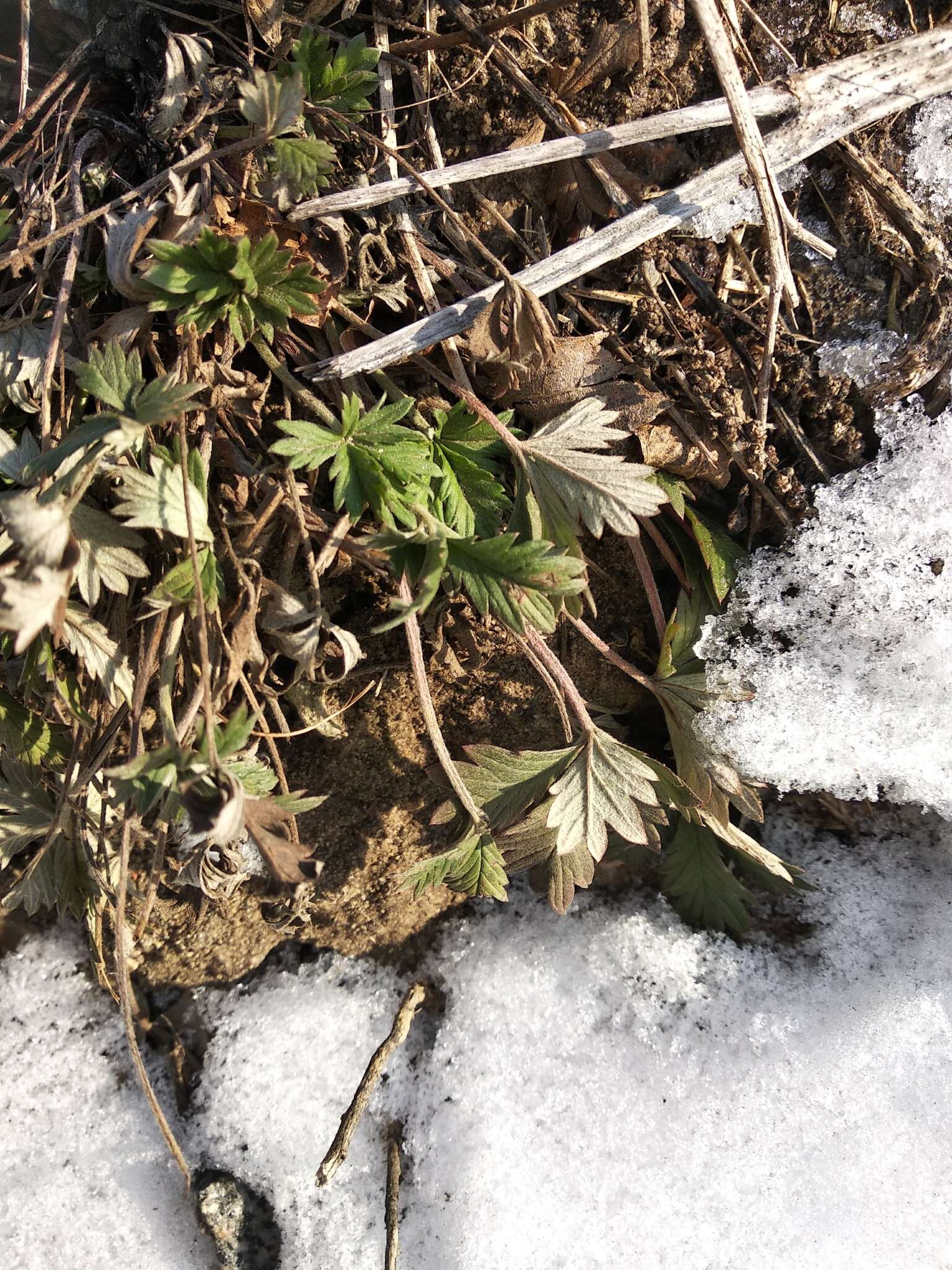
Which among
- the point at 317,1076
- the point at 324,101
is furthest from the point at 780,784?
the point at 324,101

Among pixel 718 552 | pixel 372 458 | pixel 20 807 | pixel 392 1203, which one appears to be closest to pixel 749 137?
pixel 718 552

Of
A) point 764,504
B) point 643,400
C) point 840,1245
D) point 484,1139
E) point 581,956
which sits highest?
point 643,400

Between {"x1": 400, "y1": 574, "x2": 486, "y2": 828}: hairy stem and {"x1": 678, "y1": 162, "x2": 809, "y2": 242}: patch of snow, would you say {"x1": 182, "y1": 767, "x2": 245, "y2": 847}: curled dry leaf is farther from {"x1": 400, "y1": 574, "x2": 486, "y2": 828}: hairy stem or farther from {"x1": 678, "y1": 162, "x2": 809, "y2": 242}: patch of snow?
{"x1": 678, "y1": 162, "x2": 809, "y2": 242}: patch of snow

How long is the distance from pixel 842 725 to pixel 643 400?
0.76 meters

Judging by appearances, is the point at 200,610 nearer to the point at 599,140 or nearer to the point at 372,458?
the point at 372,458

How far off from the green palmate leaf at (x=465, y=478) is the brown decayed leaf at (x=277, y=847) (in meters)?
0.55

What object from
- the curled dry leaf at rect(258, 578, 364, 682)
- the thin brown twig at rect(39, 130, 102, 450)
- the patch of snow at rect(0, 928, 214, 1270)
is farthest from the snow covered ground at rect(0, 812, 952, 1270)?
the thin brown twig at rect(39, 130, 102, 450)

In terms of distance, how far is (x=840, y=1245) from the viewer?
5.78 feet

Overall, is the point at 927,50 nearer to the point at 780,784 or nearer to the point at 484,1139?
the point at 780,784

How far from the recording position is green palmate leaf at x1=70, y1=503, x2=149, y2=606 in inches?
51.7

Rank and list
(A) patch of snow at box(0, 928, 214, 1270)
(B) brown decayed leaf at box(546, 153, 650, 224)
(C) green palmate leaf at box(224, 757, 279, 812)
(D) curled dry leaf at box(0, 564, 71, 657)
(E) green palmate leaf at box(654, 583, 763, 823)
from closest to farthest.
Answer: (D) curled dry leaf at box(0, 564, 71, 657) < (C) green palmate leaf at box(224, 757, 279, 812) < (B) brown decayed leaf at box(546, 153, 650, 224) < (E) green palmate leaf at box(654, 583, 763, 823) < (A) patch of snow at box(0, 928, 214, 1270)

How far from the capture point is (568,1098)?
6.10 feet

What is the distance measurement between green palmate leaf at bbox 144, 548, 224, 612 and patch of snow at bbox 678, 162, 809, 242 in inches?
41.2

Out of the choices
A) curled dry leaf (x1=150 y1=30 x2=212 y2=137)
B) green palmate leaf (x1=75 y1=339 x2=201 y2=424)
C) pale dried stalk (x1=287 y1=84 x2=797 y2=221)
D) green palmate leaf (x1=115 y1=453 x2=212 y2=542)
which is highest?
curled dry leaf (x1=150 y1=30 x2=212 y2=137)
